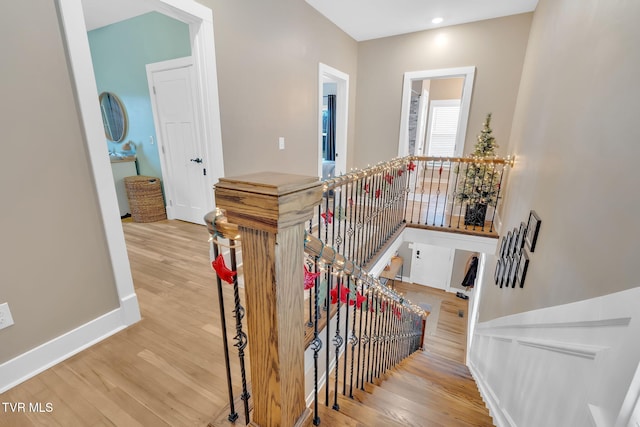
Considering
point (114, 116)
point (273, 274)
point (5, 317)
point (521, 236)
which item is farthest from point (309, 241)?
point (114, 116)

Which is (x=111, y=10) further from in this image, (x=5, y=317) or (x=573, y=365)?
(x=573, y=365)

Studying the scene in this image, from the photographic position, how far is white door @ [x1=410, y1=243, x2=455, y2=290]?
6.30 meters

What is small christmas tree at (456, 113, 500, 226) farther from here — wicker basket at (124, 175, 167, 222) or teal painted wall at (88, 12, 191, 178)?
wicker basket at (124, 175, 167, 222)

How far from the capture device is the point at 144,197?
3830mm

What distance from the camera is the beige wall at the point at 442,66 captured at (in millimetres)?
3756

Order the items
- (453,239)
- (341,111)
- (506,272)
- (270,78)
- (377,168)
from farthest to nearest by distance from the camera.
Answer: (341,111), (453,239), (270,78), (506,272), (377,168)

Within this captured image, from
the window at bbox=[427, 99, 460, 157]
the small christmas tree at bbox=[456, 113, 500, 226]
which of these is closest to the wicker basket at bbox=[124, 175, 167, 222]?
the small christmas tree at bbox=[456, 113, 500, 226]

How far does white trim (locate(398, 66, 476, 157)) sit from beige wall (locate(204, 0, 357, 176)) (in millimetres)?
1298

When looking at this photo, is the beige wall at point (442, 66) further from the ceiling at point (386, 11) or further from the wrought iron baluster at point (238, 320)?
the wrought iron baluster at point (238, 320)

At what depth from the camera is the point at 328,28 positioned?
373 centimetres

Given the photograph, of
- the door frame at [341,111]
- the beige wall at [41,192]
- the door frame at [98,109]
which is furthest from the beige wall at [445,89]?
the beige wall at [41,192]

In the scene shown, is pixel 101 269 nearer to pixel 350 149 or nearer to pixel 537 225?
pixel 537 225

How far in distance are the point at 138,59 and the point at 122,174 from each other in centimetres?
161

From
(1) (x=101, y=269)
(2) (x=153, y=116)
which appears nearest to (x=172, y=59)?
(2) (x=153, y=116)
